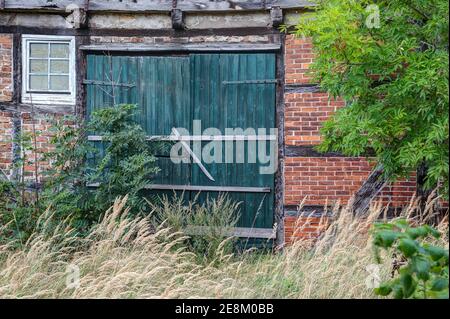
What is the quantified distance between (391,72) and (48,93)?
517 centimetres

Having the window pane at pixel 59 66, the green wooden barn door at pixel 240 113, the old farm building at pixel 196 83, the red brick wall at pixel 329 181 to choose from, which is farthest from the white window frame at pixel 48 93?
the red brick wall at pixel 329 181

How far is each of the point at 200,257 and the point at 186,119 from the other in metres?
2.29

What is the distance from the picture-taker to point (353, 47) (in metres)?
6.14

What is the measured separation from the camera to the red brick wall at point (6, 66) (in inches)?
356

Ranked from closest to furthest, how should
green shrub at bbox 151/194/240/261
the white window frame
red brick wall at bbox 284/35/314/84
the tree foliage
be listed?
the tree foliage
green shrub at bbox 151/194/240/261
red brick wall at bbox 284/35/314/84
the white window frame

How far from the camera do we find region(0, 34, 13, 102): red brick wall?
9.05 metres

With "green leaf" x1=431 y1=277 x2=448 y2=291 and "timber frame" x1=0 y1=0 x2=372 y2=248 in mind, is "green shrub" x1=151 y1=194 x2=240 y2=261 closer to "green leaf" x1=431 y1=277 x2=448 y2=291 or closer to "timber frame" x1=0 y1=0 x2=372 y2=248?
"timber frame" x1=0 y1=0 x2=372 y2=248

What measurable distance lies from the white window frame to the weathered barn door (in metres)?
0.25

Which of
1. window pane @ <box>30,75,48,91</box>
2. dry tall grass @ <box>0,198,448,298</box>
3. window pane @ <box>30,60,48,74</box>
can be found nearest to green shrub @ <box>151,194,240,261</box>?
dry tall grass @ <box>0,198,448,298</box>

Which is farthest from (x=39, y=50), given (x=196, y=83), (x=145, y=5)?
(x=196, y=83)

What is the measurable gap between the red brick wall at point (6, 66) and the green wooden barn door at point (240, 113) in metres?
2.69

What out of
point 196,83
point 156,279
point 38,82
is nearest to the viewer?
point 156,279

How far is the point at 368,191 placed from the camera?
Result: 8352 millimetres

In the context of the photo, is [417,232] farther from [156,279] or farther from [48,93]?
[48,93]
